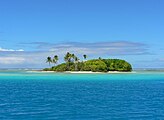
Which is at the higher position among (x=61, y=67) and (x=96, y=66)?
(x=61, y=67)

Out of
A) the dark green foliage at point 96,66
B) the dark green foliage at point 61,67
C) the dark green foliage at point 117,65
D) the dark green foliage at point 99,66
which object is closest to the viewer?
the dark green foliage at point 96,66

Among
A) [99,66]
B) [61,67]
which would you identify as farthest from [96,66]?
[61,67]

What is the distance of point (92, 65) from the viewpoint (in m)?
181

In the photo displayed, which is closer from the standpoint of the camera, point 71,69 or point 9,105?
point 9,105

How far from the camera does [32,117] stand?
25609 mm

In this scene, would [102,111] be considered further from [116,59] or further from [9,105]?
[116,59]

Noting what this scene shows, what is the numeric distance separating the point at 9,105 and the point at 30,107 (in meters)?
2.77

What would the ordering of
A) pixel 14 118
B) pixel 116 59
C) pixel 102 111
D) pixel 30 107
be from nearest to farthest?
pixel 14 118
pixel 102 111
pixel 30 107
pixel 116 59

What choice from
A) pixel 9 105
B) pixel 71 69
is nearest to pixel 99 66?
pixel 71 69

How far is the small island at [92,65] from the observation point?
7126 inches

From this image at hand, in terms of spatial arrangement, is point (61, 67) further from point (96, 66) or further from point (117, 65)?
point (117, 65)

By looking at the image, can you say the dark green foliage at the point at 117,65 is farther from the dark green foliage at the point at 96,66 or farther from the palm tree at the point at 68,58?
the palm tree at the point at 68,58

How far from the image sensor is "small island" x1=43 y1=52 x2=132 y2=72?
181000 mm

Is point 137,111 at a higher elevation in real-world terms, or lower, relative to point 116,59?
lower
